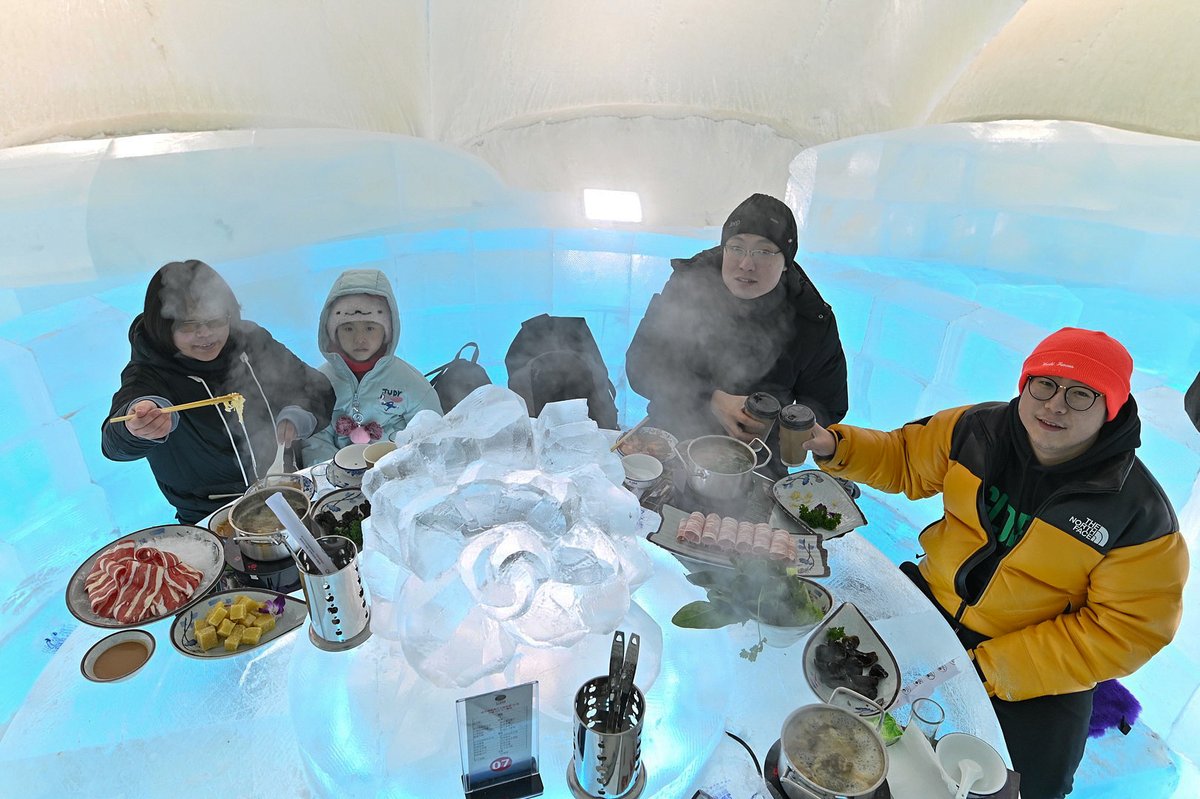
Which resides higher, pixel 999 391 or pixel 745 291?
pixel 745 291

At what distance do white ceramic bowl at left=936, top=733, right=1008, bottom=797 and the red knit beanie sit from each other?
99 cm

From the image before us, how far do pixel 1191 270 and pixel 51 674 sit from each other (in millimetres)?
6310

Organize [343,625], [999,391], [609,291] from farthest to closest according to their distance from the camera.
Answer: [609,291], [999,391], [343,625]

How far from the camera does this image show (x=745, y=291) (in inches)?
111

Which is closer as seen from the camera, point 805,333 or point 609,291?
point 805,333

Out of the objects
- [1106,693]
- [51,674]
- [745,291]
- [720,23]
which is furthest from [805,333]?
[720,23]

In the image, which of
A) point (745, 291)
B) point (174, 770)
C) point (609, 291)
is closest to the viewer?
point (174, 770)

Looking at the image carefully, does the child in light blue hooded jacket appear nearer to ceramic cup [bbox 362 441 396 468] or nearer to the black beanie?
ceramic cup [bbox 362 441 396 468]

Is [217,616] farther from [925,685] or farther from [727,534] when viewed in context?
[925,685]

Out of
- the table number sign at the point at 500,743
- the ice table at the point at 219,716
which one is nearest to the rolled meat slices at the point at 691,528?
the ice table at the point at 219,716

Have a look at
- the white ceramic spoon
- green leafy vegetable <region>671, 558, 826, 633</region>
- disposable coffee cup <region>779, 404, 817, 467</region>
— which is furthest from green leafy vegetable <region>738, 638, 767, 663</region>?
disposable coffee cup <region>779, 404, 817, 467</region>

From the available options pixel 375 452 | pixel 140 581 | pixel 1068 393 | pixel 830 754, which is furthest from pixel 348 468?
pixel 1068 393

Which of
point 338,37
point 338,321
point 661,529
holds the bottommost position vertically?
point 661,529

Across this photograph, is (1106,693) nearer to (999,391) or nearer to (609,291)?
(999,391)
